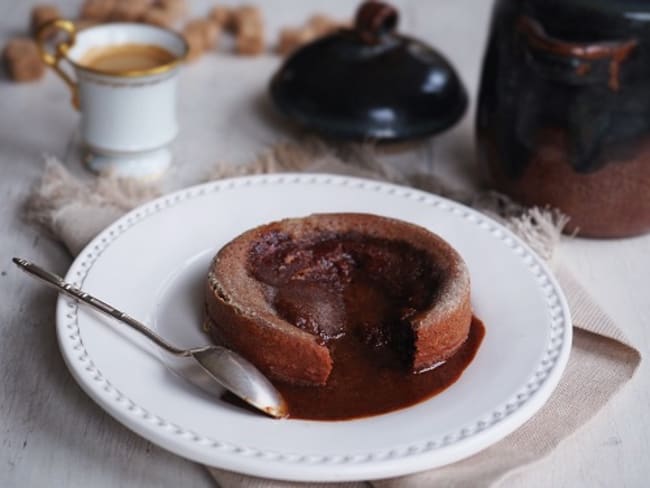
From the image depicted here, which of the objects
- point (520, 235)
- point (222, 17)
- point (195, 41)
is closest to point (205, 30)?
point (195, 41)

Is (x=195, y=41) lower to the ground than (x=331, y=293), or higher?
lower

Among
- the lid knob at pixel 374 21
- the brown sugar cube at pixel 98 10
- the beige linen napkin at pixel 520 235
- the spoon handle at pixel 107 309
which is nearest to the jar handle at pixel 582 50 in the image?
the beige linen napkin at pixel 520 235

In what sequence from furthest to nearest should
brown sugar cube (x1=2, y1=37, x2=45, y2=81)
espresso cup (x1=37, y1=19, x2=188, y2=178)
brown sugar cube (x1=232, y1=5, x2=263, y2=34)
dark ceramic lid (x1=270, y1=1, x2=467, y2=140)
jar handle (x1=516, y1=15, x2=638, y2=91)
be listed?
brown sugar cube (x1=232, y1=5, x2=263, y2=34), brown sugar cube (x1=2, y1=37, x2=45, y2=81), dark ceramic lid (x1=270, y1=1, x2=467, y2=140), espresso cup (x1=37, y1=19, x2=188, y2=178), jar handle (x1=516, y1=15, x2=638, y2=91)

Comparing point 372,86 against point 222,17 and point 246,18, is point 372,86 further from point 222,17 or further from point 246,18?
point 222,17

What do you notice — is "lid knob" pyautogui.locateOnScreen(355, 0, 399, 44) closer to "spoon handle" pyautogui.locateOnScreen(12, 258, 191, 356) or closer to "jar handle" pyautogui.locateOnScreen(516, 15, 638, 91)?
"jar handle" pyautogui.locateOnScreen(516, 15, 638, 91)

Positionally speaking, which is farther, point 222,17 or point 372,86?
point 222,17

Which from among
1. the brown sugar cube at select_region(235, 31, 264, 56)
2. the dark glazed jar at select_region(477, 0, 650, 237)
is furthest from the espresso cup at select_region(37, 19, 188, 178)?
the dark glazed jar at select_region(477, 0, 650, 237)

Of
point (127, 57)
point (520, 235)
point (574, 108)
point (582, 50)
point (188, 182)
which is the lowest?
point (188, 182)
